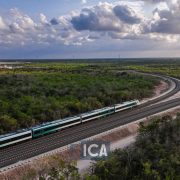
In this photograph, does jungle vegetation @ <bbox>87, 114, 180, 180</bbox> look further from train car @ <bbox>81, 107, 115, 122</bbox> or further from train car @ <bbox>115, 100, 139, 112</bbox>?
train car @ <bbox>115, 100, 139, 112</bbox>

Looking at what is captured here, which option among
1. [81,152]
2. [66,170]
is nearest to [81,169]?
[81,152]

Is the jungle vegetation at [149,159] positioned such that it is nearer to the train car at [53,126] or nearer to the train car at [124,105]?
the train car at [53,126]

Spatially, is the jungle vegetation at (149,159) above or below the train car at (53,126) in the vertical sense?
above

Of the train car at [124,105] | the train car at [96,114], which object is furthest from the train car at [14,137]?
the train car at [124,105]

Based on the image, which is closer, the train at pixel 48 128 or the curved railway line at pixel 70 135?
the curved railway line at pixel 70 135

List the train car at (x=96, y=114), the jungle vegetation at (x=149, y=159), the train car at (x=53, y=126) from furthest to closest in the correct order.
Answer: the train car at (x=96, y=114) < the train car at (x=53, y=126) < the jungle vegetation at (x=149, y=159)

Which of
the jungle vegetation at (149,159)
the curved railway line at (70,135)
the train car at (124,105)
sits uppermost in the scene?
the jungle vegetation at (149,159)

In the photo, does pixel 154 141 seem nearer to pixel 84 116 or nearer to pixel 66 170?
pixel 66 170
